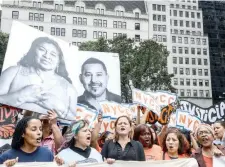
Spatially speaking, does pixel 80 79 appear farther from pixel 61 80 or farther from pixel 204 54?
pixel 204 54

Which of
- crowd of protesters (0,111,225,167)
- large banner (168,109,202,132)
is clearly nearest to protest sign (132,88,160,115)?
large banner (168,109,202,132)

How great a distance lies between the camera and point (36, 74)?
6078 mm

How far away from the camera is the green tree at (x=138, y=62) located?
31.6 m

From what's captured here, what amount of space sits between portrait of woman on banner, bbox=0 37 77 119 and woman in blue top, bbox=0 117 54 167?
6.81 feet

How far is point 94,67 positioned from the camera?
912 cm

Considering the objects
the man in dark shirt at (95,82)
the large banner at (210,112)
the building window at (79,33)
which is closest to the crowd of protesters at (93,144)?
the large banner at (210,112)

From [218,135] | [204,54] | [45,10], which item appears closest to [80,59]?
[218,135]

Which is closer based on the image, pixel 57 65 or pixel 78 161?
pixel 78 161

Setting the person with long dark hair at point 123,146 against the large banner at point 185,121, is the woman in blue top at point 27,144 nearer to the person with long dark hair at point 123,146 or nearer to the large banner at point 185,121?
the person with long dark hair at point 123,146

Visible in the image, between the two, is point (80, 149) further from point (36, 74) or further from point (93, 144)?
point (36, 74)

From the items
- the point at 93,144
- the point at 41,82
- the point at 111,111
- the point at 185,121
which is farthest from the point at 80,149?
the point at 185,121

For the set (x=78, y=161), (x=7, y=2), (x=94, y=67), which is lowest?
(x=78, y=161)

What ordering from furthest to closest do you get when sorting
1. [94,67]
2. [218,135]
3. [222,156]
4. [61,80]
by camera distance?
[94,67]
[61,80]
[218,135]
[222,156]

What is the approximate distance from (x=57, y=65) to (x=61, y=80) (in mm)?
287
